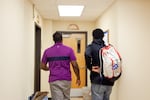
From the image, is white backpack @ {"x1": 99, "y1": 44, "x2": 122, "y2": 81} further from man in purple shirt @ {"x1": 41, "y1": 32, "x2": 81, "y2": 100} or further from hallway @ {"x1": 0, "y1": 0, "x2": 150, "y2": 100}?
hallway @ {"x1": 0, "y1": 0, "x2": 150, "y2": 100}

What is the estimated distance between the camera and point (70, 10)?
5914mm

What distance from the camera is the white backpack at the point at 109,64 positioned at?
2.94 metres

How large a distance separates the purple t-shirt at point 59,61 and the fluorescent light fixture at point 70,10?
2357mm

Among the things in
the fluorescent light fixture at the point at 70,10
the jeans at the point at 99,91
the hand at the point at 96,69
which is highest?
the fluorescent light fixture at the point at 70,10
